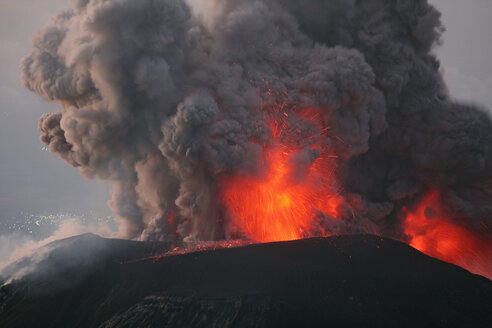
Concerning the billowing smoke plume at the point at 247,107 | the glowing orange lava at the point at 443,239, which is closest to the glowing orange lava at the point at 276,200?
the billowing smoke plume at the point at 247,107

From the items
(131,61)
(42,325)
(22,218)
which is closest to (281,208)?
(131,61)

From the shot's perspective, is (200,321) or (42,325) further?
(42,325)

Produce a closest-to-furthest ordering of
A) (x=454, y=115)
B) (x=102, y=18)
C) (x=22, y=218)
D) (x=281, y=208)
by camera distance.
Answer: (x=102, y=18) → (x=281, y=208) → (x=454, y=115) → (x=22, y=218)

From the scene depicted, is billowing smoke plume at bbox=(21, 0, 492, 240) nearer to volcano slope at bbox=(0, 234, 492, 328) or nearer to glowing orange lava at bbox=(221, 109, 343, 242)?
glowing orange lava at bbox=(221, 109, 343, 242)

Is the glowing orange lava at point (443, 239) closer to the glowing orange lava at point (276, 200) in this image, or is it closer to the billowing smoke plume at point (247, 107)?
the billowing smoke plume at point (247, 107)

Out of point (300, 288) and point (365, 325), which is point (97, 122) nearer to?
point (300, 288)

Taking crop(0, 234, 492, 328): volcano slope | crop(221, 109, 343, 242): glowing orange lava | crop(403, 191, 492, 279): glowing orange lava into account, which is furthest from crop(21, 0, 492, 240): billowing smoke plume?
crop(0, 234, 492, 328): volcano slope
